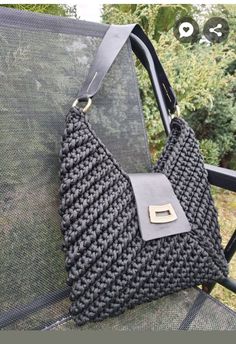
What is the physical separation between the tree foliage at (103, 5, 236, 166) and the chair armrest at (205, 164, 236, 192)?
1176mm

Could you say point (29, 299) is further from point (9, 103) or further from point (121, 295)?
point (9, 103)

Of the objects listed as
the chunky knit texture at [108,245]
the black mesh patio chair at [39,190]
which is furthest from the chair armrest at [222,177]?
the chunky knit texture at [108,245]

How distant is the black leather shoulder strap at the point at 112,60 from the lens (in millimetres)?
868

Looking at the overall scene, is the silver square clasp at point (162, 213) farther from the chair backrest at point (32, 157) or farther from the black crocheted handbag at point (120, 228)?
the chair backrest at point (32, 157)

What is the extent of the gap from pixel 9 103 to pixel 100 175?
0.76 feet

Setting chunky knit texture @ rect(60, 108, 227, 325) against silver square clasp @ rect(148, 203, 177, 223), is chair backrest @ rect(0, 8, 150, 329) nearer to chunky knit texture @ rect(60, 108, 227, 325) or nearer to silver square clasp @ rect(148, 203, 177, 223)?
chunky knit texture @ rect(60, 108, 227, 325)

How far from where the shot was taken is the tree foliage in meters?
2.20

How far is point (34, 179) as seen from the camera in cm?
81

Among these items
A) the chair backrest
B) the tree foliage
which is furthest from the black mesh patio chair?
the tree foliage

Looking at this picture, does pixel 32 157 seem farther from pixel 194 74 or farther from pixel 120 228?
pixel 194 74

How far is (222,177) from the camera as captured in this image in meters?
0.92

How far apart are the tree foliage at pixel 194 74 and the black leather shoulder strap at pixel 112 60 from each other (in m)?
0.97

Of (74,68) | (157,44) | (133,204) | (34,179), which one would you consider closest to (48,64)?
(74,68)

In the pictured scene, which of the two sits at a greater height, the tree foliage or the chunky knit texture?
the chunky knit texture
